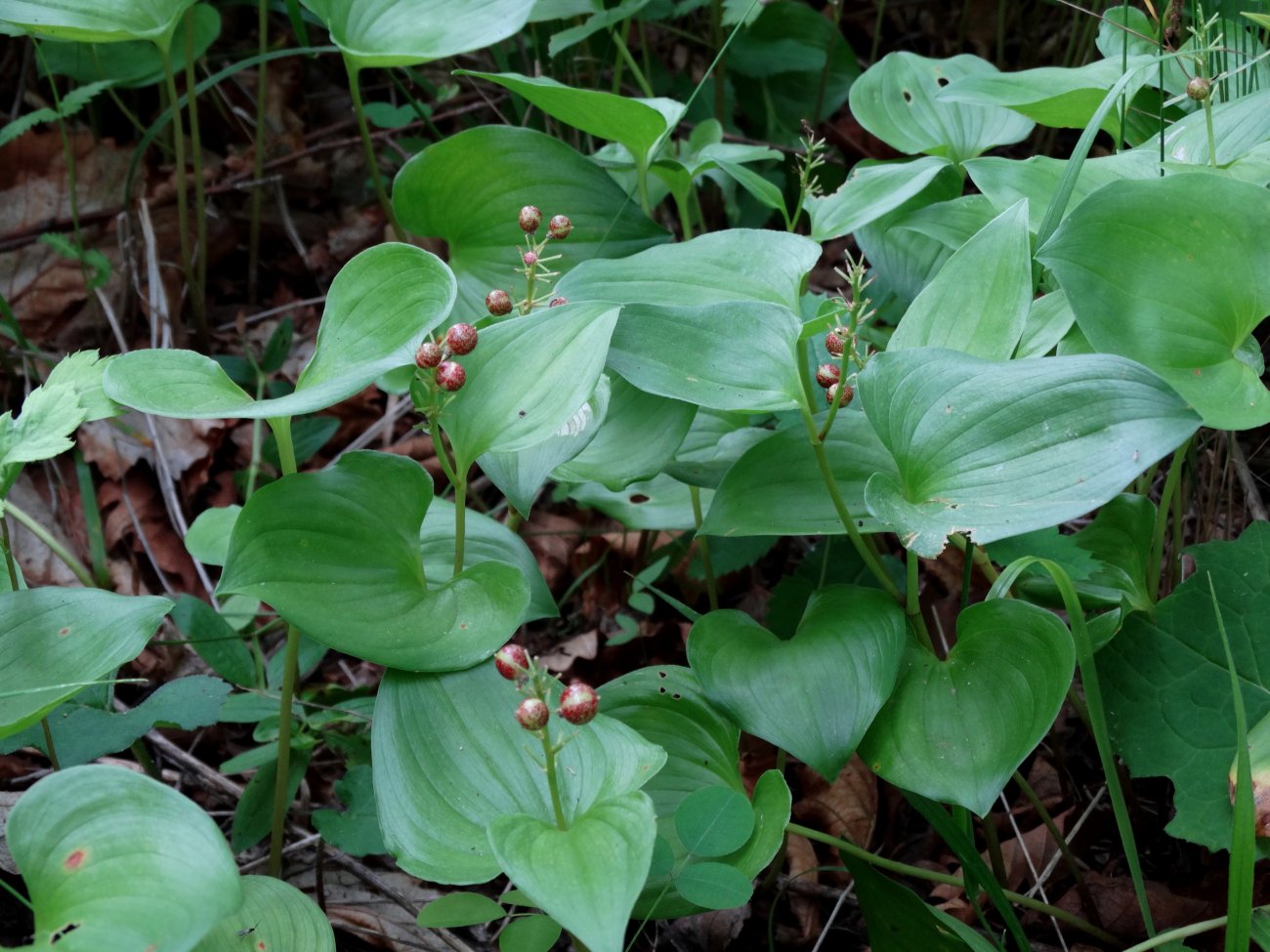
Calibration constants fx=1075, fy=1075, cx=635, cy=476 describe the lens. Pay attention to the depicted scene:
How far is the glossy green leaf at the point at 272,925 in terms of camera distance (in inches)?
34.8

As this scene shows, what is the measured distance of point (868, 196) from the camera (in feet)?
4.34

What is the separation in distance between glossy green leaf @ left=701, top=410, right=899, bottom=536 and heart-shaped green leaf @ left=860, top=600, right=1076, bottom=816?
0.14 meters

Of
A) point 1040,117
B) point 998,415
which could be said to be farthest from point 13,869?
point 1040,117

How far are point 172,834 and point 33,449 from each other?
1.32ft

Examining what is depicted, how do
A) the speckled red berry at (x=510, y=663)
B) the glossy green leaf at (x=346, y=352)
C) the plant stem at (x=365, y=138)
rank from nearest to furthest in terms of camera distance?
the speckled red berry at (x=510, y=663) < the glossy green leaf at (x=346, y=352) < the plant stem at (x=365, y=138)

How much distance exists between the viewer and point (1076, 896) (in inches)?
46.6

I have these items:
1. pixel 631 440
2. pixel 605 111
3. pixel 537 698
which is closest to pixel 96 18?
pixel 605 111

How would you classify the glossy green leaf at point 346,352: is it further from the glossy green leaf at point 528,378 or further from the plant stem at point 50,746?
the plant stem at point 50,746

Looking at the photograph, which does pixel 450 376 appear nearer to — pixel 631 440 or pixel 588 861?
pixel 631 440

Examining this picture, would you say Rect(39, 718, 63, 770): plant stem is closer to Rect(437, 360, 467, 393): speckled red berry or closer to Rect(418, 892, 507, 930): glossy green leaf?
Rect(418, 892, 507, 930): glossy green leaf

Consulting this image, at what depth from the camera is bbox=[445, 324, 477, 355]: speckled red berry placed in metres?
0.96

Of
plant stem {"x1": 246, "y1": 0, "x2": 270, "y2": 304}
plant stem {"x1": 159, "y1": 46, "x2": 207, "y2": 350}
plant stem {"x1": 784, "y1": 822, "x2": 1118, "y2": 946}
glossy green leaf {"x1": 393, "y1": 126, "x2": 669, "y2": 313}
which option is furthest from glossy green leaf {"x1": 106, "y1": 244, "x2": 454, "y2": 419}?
plant stem {"x1": 246, "y1": 0, "x2": 270, "y2": 304}

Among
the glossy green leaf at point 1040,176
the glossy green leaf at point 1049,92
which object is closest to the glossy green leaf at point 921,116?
the glossy green leaf at point 1049,92

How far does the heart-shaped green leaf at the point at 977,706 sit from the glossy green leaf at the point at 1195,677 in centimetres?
20
